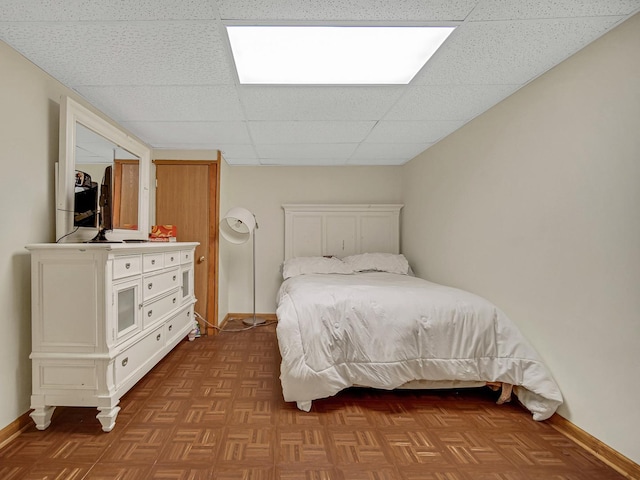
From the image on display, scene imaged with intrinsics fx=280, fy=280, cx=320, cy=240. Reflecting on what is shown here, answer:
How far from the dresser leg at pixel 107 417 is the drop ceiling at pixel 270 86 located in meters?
2.01

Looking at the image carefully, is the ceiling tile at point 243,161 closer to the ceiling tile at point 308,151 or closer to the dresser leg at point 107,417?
the ceiling tile at point 308,151

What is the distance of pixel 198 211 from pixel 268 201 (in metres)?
A: 0.99

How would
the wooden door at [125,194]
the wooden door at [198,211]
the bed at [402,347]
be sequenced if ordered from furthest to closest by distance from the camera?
1. the wooden door at [198,211]
2. the wooden door at [125,194]
3. the bed at [402,347]

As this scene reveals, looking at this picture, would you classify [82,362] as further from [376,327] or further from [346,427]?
[376,327]

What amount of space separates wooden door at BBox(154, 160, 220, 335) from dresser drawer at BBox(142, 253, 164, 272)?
989 mm

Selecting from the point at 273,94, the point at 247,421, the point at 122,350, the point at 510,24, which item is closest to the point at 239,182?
the point at 273,94

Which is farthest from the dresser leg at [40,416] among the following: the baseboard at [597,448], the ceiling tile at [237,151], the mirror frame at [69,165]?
the baseboard at [597,448]

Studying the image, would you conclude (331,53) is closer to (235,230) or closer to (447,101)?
(447,101)

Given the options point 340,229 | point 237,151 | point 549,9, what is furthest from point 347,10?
point 340,229

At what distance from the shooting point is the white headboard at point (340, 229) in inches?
154

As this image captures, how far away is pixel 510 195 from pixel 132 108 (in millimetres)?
3008

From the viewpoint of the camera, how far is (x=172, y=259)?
254cm

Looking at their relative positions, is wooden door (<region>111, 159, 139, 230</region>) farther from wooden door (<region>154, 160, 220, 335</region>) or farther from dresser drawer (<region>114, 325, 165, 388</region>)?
dresser drawer (<region>114, 325, 165, 388</region>)

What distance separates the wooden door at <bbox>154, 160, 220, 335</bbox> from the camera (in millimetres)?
3285
